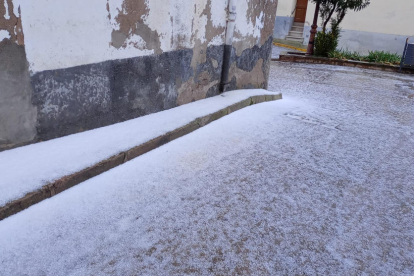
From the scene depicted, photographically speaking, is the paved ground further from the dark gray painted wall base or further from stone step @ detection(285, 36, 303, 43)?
stone step @ detection(285, 36, 303, 43)

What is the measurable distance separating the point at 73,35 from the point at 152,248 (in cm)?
171

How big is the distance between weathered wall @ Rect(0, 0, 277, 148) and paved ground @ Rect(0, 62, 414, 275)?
1.98 feet

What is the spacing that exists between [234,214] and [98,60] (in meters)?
1.66

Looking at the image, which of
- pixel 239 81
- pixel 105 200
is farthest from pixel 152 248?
pixel 239 81

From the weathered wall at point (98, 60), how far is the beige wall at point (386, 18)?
12504 millimetres

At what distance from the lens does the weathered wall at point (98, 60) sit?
2205 millimetres

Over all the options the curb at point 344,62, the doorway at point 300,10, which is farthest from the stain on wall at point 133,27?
the doorway at point 300,10

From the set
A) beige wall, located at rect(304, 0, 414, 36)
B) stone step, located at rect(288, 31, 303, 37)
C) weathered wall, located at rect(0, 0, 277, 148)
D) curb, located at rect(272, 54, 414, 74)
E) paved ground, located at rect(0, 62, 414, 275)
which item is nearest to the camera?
paved ground, located at rect(0, 62, 414, 275)

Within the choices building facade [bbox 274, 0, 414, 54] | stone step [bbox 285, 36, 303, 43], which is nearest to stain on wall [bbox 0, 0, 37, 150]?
building facade [bbox 274, 0, 414, 54]

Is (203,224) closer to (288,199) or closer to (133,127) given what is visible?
(288,199)

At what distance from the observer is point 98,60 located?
2.69m

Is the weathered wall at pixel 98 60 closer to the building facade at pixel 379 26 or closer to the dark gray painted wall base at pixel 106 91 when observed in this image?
the dark gray painted wall base at pixel 106 91

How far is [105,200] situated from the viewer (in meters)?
1.98

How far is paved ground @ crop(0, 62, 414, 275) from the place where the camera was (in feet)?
5.12
